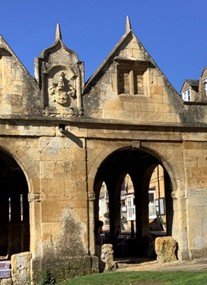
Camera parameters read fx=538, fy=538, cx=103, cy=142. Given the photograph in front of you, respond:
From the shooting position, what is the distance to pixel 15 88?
15.8 meters

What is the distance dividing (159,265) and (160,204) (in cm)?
1940

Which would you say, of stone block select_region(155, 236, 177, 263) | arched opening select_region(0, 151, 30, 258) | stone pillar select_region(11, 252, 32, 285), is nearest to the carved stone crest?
stone pillar select_region(11, 252, 32, 285)

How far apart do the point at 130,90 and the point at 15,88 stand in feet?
12.4

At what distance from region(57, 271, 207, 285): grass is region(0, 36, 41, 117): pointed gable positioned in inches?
199

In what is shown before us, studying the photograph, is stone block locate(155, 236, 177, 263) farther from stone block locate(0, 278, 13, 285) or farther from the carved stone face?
the carved stone face

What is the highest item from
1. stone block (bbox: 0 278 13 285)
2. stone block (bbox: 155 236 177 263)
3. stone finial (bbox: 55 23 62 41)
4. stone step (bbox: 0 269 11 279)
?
stone finial (bbox: 55 23 62 41)

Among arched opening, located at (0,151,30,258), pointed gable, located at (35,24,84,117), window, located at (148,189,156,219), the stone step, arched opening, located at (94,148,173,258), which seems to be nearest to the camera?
the stone step

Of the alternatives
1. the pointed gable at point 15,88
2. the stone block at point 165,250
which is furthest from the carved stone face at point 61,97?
the stone block at point 165,250

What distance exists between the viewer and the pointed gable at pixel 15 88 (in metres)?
15.7

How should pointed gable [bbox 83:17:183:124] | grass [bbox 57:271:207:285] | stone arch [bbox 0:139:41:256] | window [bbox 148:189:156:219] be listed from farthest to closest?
window [bbox 148:189:156:219]
pointed gable [bbox 83:17:183:124]
stone arch [bbox 0:139:41:256]
grass [bbox 57:271:207:285]

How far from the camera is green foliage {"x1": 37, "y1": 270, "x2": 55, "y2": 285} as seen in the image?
48.8ft

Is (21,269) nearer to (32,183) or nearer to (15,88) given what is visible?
(32,183)

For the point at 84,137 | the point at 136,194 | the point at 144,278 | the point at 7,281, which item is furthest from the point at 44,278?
the point at 136,194

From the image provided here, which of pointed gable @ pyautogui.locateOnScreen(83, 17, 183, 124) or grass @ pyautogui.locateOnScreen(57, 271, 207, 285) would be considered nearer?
grass @ pyautogui.locateOnScreen(57, 271, 207, 285)
